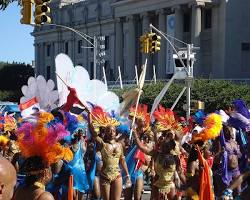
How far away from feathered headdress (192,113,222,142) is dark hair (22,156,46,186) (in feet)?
14.4

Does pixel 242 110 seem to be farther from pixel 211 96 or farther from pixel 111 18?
pixel 111 18

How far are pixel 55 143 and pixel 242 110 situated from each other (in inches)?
170

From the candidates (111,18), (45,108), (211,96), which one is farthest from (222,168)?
(111,18)

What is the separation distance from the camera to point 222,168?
10.5 metres

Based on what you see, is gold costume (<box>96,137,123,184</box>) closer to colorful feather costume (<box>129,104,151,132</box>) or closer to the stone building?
colorful feather costume (<box>129,104,151,132</box>)

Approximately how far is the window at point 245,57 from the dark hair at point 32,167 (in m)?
60.9

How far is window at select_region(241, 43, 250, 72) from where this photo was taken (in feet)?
213

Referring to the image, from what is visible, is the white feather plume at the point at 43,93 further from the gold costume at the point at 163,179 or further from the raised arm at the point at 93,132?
the gold costume at the point at 163,179

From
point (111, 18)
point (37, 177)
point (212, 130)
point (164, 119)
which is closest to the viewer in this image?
point (37, 177)

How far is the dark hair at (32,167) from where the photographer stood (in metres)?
5.19

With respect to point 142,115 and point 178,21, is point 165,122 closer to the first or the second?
point 142,115

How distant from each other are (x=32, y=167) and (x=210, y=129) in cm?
490

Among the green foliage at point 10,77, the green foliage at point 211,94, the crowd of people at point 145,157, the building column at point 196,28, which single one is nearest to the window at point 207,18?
the building column at point 196,28

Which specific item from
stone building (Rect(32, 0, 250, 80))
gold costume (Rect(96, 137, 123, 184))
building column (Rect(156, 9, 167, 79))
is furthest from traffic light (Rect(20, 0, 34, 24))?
building column (Rect(156, 9, 167, 79))
